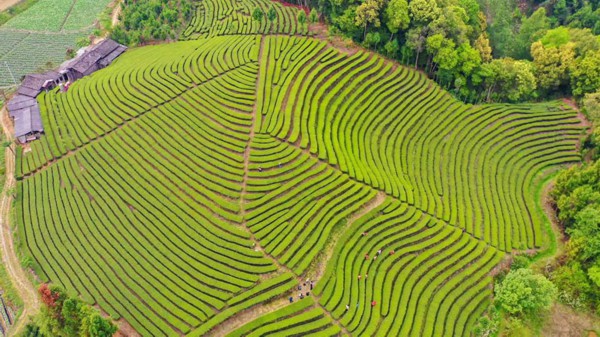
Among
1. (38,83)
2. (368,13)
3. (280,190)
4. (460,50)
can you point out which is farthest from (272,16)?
(38,83)

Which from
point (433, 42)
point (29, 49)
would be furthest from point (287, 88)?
point (29, 49)

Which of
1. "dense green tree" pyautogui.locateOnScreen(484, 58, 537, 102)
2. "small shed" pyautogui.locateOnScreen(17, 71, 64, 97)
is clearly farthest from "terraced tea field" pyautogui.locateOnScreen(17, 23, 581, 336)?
"small shed" pyautogui.locateOnScreen(17, 71, 64, 97)

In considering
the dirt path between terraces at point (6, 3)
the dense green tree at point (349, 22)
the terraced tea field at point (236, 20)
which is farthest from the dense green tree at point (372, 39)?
the dirt path between terraces at point (6, 3)

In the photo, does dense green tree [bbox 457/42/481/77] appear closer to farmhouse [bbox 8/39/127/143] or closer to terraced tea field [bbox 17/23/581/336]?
terraced tea field [bbox 17/23/581/336]

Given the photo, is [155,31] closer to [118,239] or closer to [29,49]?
[29,49]

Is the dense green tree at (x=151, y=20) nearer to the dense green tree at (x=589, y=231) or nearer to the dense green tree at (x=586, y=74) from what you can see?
the dense green tree at (x=586, y=74)

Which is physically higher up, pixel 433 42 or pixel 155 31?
pixel 433 42
